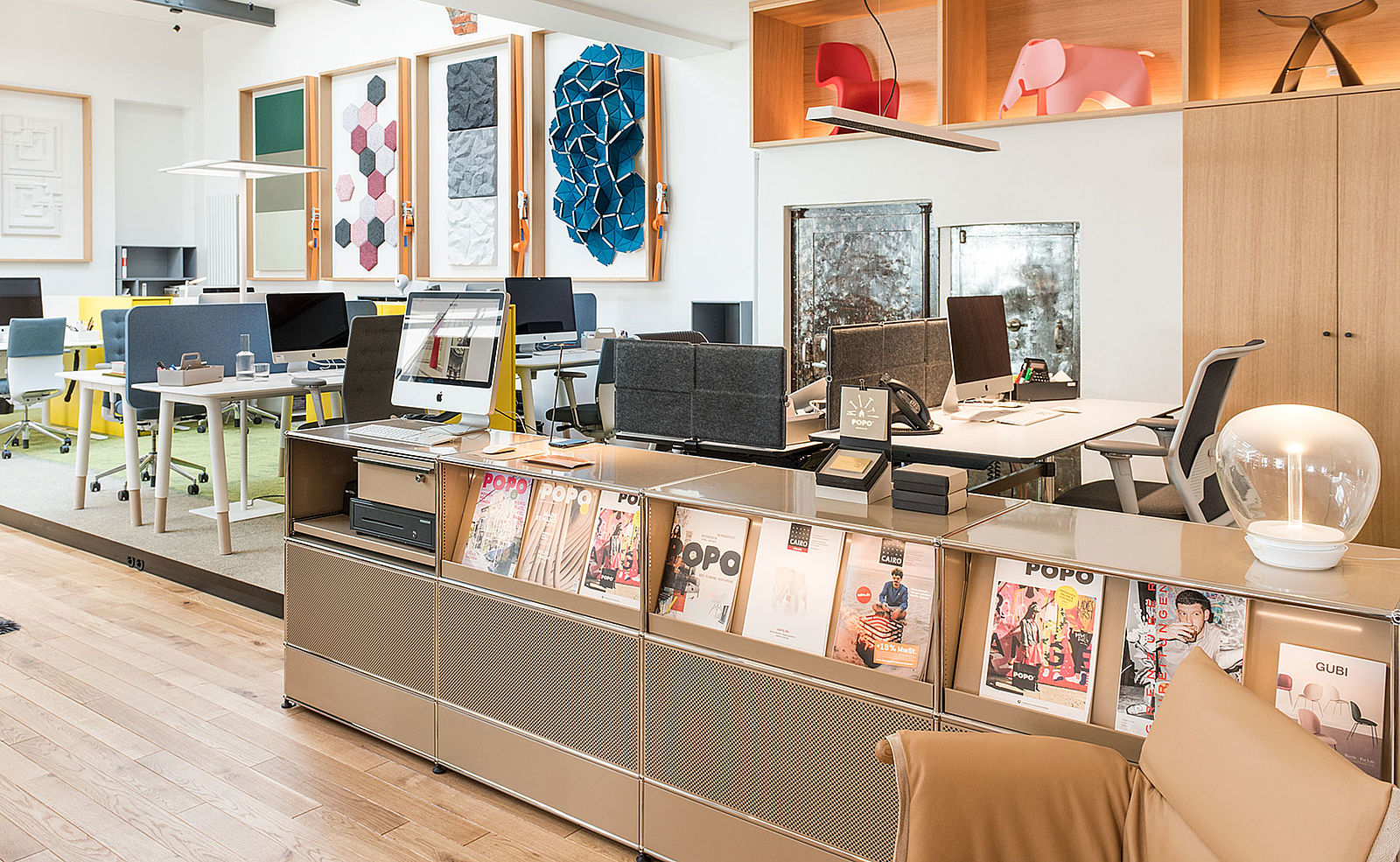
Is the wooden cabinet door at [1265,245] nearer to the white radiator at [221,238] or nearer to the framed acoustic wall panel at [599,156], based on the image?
the framed acoustic wall panel at [599,156]

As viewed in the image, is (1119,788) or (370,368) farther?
(370,368)

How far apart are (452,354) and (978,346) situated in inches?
92.0

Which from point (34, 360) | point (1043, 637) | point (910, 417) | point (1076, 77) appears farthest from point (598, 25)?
point (1043, 637)

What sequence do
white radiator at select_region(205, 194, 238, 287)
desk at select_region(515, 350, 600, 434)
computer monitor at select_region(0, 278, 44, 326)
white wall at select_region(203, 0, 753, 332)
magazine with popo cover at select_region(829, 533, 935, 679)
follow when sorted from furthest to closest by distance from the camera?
white radiator at select_region(205, 194, 238, 287) → computer monitor at select_region(0, 278, 44, 326) → white wall at select_region(203, 0, 753, 332) → desk at select_region(515, 350, 600, 434) → magazine with popo cover at select_region(829, 533, 935, 679)

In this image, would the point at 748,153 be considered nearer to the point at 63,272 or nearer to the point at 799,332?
the point at 799,332

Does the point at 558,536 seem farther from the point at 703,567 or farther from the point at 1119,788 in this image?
the point at 1119,788

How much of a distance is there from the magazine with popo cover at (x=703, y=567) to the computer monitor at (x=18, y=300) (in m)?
8.68

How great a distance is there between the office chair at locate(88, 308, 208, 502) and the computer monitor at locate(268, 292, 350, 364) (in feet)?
2.58

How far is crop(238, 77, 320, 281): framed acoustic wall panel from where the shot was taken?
1162 centimetres

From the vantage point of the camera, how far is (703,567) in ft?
8.61

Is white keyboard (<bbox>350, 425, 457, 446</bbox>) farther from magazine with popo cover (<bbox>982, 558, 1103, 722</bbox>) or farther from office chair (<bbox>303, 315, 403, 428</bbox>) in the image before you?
magazine with popo cover (<bbox>982, 558, 1103, 722</bbox>)

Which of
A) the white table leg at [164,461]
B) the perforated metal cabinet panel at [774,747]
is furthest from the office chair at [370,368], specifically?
the perforated metal cabinet panel at [774,747]

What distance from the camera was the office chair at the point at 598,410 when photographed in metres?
7.11

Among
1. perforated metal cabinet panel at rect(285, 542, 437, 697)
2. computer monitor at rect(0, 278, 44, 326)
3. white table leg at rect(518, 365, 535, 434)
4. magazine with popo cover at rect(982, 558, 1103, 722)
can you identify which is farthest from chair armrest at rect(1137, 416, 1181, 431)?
computer monitor at rect(0, 278, 44, 326)
